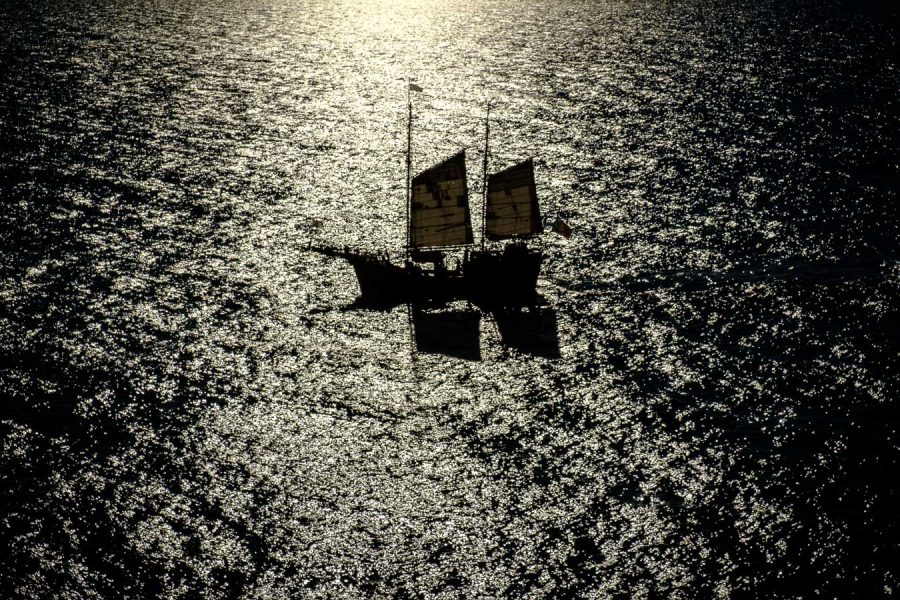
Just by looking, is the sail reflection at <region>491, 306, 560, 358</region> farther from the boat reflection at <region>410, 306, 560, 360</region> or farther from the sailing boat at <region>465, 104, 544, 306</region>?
the sailing boat at <region>465, 104, 544, 306</region>

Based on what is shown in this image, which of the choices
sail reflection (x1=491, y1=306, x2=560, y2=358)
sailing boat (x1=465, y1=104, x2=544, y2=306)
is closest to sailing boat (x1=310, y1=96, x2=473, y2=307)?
sailing boat (x1=465, y1=104, x2=544, y2=306)

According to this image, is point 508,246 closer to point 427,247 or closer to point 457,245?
point 457,245

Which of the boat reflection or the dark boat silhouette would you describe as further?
the dark boat silhouette

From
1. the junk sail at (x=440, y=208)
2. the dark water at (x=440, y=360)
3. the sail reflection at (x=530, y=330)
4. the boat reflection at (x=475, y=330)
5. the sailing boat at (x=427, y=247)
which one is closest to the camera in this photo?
the dark water at (x=440, y=360)

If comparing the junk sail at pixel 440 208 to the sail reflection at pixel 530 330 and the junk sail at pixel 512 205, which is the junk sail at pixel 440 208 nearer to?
the junk sail at pixel 512 205

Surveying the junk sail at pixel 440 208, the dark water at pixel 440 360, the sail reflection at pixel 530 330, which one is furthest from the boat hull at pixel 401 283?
the sail reflection at pixel 530 330

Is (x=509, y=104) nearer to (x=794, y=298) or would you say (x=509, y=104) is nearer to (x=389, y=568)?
(x=794, y=298)

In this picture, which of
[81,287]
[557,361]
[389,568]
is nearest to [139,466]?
[389,568]
